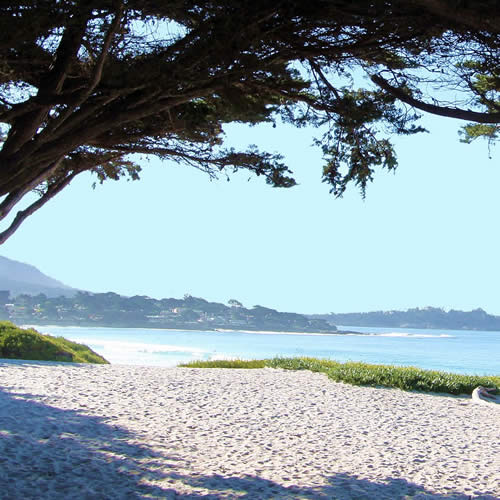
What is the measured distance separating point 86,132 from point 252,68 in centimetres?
142

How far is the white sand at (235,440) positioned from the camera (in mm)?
4652

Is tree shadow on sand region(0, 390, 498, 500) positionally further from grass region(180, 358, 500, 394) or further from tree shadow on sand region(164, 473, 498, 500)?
grass region(180, 358, 500, 394)

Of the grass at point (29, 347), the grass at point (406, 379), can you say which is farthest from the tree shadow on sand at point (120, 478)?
the grass at point (29, 347)

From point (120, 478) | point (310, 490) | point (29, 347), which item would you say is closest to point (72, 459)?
point (120, 478)

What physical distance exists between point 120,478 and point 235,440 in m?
1.63

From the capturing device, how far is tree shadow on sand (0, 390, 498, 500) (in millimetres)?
4379

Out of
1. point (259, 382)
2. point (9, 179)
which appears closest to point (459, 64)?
point (9, 179)

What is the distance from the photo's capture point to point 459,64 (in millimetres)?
5012

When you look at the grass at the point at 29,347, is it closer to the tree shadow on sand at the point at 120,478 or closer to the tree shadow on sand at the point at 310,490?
the tree shadow on sand at the point at 120,478

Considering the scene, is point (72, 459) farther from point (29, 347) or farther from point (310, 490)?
point (29, 347)

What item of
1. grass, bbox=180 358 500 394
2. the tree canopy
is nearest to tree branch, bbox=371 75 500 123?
the tree canopy

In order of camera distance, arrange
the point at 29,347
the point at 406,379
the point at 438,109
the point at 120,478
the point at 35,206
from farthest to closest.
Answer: the point at 29,347 → the point at 406,379 → the point at 35,206 → the point at 438,109 → the point at 120,478

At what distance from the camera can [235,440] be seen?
6086mm

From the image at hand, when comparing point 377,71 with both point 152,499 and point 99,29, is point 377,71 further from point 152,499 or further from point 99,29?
Result: point 152,499
